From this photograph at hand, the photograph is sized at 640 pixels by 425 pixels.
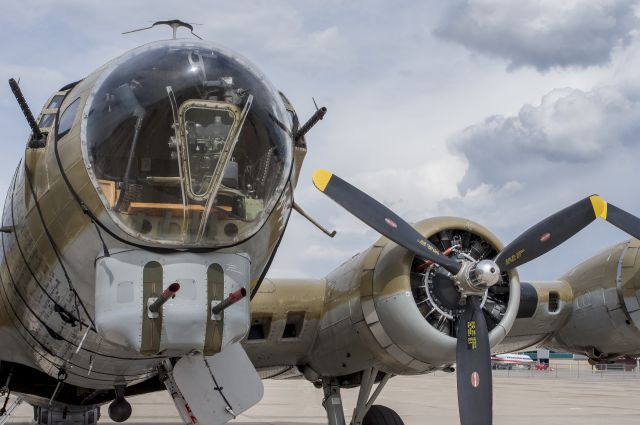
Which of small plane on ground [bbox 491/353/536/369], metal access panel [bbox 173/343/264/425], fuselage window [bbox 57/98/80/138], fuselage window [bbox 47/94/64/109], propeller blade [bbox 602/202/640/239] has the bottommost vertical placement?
metal access panel [bbox 173/343/264/425]

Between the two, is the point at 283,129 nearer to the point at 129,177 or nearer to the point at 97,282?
the point at 129,177

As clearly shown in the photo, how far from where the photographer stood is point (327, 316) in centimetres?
1022

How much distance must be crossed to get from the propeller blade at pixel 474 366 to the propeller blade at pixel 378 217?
1.79 ft

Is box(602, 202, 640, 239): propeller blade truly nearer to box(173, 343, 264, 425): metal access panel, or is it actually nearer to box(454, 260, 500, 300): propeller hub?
box(454, 260, 500, 300): propeller hub

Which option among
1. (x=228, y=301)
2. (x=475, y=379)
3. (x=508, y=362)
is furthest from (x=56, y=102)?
(x=508, y=362)

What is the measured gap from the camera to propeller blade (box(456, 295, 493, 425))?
8.98 metres

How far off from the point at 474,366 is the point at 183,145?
16.4 feet

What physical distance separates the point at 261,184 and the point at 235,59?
0.94 metres

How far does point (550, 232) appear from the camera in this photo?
9930mm

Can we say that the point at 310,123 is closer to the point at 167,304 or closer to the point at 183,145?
the point at 183,145

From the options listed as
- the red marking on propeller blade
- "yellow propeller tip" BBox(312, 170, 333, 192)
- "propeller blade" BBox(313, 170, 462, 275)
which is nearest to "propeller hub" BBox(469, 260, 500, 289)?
"propeller blade" BBox(313, 170, 462, 275)

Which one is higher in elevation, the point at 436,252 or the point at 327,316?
the point at 436,252

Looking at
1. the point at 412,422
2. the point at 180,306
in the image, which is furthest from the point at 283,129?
the point at 412,422

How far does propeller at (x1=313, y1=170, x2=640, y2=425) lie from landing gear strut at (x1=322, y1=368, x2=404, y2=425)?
A: 1289mm
